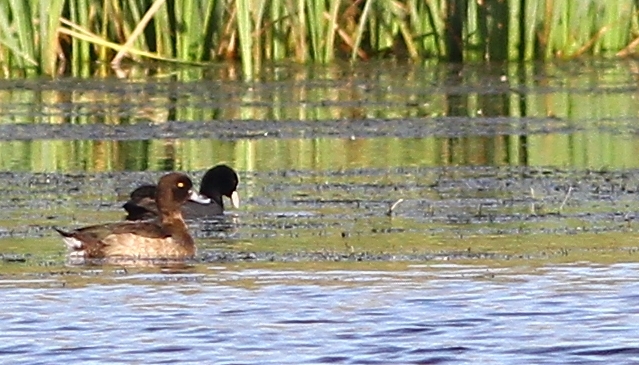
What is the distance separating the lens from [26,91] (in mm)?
18125

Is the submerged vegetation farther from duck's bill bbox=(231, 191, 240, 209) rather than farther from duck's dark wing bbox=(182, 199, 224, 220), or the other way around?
duck's bill bbox=(231, 191, 240, 209)

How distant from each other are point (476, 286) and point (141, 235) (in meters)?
2.40

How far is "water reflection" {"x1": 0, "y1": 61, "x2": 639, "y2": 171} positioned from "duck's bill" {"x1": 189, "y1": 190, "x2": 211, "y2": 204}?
4.88 ft

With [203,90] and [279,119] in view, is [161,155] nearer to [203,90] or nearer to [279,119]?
[279,119]

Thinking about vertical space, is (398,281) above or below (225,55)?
below

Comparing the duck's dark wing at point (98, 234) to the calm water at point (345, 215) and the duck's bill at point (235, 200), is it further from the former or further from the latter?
the duck's bill at point (235, 200)

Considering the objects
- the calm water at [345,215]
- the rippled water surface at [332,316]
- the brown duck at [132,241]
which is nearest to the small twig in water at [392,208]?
the calm water at [345,215]

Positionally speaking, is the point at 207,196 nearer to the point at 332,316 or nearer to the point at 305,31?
the point at 332,316

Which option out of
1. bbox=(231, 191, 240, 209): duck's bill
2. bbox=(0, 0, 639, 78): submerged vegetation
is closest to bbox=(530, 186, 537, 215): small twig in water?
bbox=(231, 191, 240, 209): duck's bill

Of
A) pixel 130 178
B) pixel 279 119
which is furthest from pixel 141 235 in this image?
pixel 279 119

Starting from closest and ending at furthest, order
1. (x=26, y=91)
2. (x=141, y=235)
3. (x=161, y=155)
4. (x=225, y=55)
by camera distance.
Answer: (x=141, y=235)
(x=161, y=155)
(x=26, y=91)
(x=225, y=55)

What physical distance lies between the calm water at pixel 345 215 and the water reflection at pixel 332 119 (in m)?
0.04

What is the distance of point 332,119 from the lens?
16.3m

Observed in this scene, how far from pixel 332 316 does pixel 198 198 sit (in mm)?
4032
